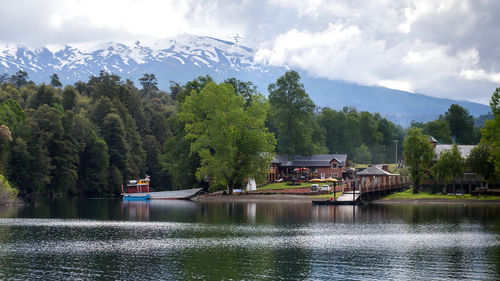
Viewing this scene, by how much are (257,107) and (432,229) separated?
A: 57.2 meters

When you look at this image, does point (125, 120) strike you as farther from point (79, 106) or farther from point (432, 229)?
point (432, 229)

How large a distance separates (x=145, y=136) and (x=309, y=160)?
139 feet

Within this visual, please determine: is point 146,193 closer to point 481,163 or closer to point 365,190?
point 365,190

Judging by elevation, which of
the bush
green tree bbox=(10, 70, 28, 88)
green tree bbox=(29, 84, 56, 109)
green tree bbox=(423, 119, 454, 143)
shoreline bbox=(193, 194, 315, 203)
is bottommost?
shoreline bbox=(193, 194, 315, 203)

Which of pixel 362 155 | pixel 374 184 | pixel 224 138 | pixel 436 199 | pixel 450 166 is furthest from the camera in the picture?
pixel 362 155

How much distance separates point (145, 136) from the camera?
5807 inches

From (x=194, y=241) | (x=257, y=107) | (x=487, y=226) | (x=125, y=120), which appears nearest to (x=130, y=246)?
(x=194, y=241)

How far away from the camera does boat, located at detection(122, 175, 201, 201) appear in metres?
115

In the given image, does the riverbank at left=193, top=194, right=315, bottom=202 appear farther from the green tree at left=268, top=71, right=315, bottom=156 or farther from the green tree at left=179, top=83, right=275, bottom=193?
the green tree at left=268, top=71, right=315, bottom=156

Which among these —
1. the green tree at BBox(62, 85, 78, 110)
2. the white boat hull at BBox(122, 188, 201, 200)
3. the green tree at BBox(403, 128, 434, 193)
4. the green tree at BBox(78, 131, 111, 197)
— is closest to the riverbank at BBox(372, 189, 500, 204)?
the green tree at BBox(403, 128, 434, 193)

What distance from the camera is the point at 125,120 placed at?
14012 centimetres

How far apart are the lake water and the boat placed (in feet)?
114

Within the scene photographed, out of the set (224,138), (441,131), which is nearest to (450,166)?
(224,138)

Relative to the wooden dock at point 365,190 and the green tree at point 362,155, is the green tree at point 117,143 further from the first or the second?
the green tree at point 362,155
